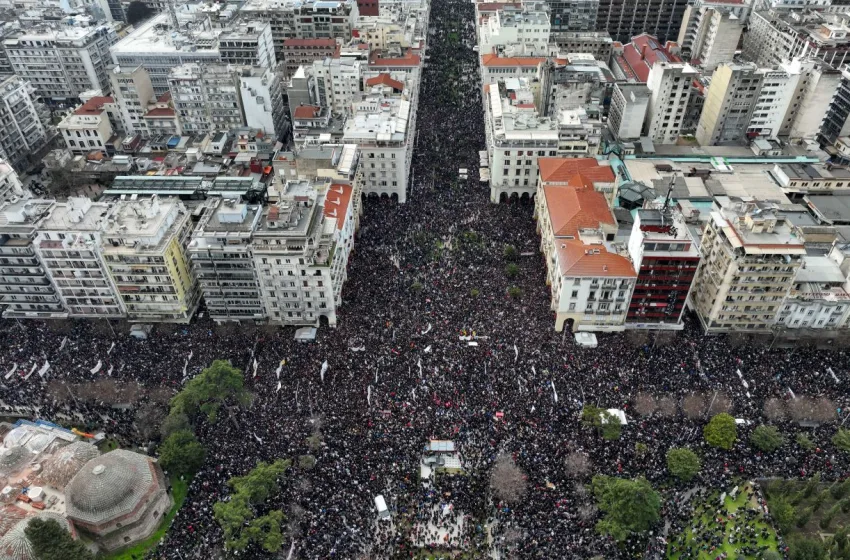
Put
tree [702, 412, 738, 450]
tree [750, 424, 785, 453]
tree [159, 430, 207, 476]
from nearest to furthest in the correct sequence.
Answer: tree [159, 430, 207, 476], tree [750, 424, 785, 453], tree [702, 412, 738, 450]

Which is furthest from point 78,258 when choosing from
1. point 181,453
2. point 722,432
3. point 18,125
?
point 722,432

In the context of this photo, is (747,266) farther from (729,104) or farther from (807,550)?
(729,104)

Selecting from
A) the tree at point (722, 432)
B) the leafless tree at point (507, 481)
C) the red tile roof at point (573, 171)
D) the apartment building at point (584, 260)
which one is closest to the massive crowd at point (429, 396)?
the leafless tree at point (507, 481)

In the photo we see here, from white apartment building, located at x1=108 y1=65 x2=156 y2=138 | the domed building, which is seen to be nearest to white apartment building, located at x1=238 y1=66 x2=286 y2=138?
white apartment building, located at x1=108 y1=65 x2=156 y2=138

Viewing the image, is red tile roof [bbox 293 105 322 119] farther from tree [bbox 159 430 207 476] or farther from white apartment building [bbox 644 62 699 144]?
tree [bbox 159 430 207 476]

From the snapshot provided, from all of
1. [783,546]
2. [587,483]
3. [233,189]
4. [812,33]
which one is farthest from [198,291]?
[812,33]

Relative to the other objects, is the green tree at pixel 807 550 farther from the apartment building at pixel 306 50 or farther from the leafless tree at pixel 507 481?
the apartment building at pixel 306 50

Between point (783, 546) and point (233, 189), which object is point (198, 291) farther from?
point (783, 546)
